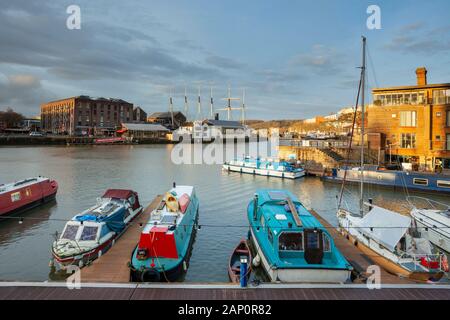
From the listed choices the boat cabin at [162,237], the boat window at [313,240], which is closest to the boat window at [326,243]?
the boat window at [313,240]

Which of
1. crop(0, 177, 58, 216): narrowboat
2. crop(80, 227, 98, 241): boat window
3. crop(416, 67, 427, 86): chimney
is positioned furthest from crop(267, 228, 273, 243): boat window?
crop(416, 67, 427, 86): chimney

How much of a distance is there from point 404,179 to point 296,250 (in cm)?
3248

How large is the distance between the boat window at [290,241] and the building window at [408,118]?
138 feet

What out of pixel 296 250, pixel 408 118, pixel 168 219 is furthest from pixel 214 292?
pixel 408 118

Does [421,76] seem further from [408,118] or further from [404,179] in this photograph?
[404,179]

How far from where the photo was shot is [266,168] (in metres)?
56.0

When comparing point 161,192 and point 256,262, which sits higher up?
point 161,192

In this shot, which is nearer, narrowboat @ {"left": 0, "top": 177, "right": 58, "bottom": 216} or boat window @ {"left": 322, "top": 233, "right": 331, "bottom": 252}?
boat window @ {"left": 322, "top": 233, "right": 331, "bottom": 252}

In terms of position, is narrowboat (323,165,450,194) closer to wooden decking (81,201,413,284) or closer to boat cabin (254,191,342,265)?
wooden decking (81,201,413,284)

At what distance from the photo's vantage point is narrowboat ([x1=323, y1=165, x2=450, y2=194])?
38.5m

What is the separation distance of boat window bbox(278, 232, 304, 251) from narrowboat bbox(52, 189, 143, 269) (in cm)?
947

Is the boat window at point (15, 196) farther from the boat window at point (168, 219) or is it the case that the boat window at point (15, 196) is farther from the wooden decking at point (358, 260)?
the wooden decking at point (358, 260)
